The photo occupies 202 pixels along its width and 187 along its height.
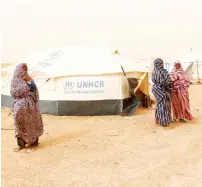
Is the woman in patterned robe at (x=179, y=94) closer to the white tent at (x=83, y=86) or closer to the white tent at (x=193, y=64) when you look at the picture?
the white tent at (x=83, y=86)

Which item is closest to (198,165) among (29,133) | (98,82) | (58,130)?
(29,133)

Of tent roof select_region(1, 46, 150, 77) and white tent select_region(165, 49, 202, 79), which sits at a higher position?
tent roof select_region(1, 46, 150, 77)

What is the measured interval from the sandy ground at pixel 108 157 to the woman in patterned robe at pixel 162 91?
270mm

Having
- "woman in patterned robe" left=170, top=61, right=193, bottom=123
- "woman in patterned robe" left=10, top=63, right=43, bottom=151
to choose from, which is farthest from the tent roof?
"woman in patterned robe" left=10, top=63, right=43, bottom=151

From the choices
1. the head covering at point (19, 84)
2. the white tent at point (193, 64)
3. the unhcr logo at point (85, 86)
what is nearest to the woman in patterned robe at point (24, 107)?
the head covering at point (19, 84)

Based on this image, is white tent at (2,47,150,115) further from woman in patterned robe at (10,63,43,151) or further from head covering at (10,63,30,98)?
head covering at (10,63,30,98)

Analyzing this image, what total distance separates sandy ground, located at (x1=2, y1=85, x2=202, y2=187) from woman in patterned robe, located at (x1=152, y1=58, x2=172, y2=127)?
27 centimetres

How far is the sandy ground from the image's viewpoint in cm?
405

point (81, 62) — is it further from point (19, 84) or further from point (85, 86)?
point (19, 84)

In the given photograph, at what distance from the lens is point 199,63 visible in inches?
875

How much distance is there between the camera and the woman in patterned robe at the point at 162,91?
679cm

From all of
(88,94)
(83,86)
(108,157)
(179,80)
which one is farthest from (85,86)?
(108,157)

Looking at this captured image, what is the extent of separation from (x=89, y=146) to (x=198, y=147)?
6.03 feet

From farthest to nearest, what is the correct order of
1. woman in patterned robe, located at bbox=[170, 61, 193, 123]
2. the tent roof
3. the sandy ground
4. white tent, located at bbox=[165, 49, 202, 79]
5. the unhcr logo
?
white tent, located at bbox=[165, 49, 202, 79]
the tent roof
the unhcr logo
woman in patterned robe, located at bbox=[170, 61, 193, 123]
the sandy ground
